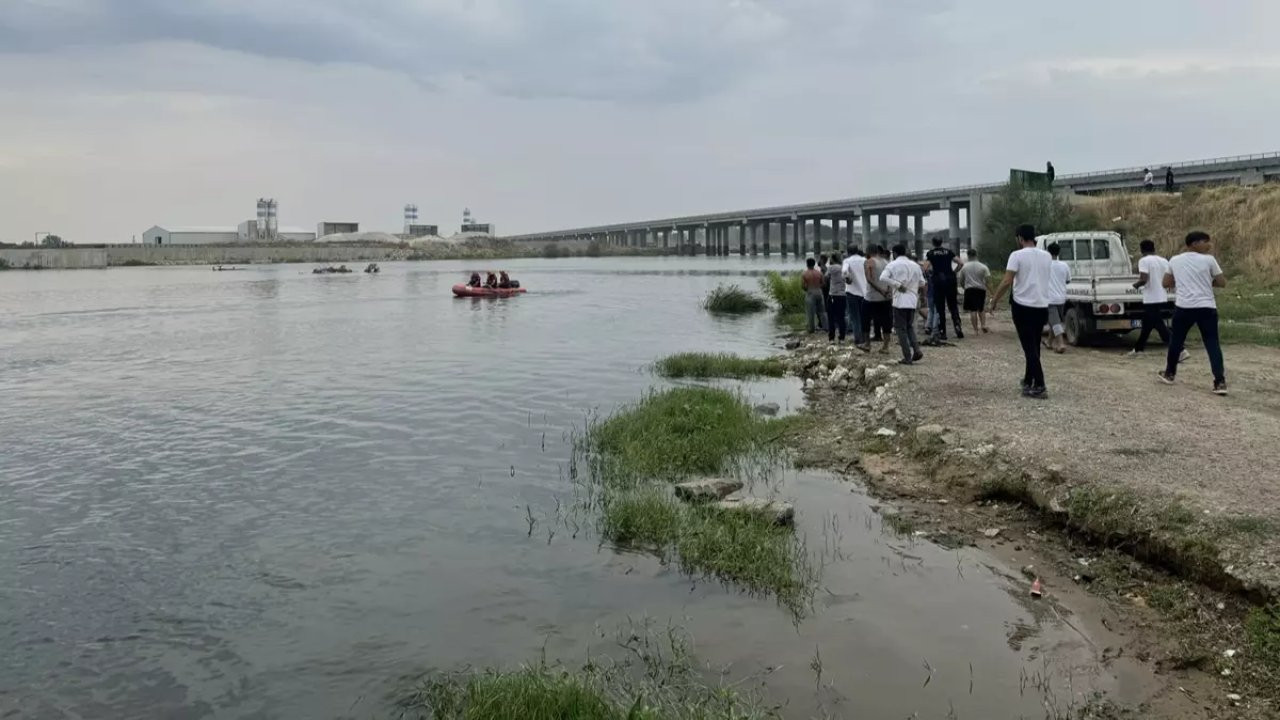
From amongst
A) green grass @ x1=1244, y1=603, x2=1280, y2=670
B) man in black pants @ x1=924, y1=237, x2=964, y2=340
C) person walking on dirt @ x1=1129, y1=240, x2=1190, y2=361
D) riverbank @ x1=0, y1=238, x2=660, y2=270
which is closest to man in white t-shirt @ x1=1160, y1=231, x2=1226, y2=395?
person walking on dirt @ x1=1129, y1=240, x2=1190, y2=361

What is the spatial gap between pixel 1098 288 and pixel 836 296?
5.69 meters

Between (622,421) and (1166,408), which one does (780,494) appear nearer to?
(622,421)

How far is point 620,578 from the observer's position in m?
7.89

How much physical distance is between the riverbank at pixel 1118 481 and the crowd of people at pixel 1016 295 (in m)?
0.87

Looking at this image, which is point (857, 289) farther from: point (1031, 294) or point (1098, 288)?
point (1031, 294)

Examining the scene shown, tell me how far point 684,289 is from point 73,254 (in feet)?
370

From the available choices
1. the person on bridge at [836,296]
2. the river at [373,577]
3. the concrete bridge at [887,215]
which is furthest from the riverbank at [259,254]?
the river at [373,577]

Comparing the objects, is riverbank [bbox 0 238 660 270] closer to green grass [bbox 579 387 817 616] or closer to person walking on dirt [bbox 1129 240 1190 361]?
green grass [bbox 579 387 817 616]

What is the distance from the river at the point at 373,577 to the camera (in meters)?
6.04

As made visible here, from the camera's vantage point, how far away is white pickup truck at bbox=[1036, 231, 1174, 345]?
55.5ft

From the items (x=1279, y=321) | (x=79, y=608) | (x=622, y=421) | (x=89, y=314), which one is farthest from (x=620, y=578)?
(x=89, y=314)

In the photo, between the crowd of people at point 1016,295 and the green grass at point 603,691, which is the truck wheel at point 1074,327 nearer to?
the crowd of people at point 1016,295

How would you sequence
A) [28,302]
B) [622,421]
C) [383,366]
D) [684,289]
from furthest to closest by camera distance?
[684,289] < [28,302] < [383,366] < [622,421]

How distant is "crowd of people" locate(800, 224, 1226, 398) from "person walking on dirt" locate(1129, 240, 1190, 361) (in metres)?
0.02
